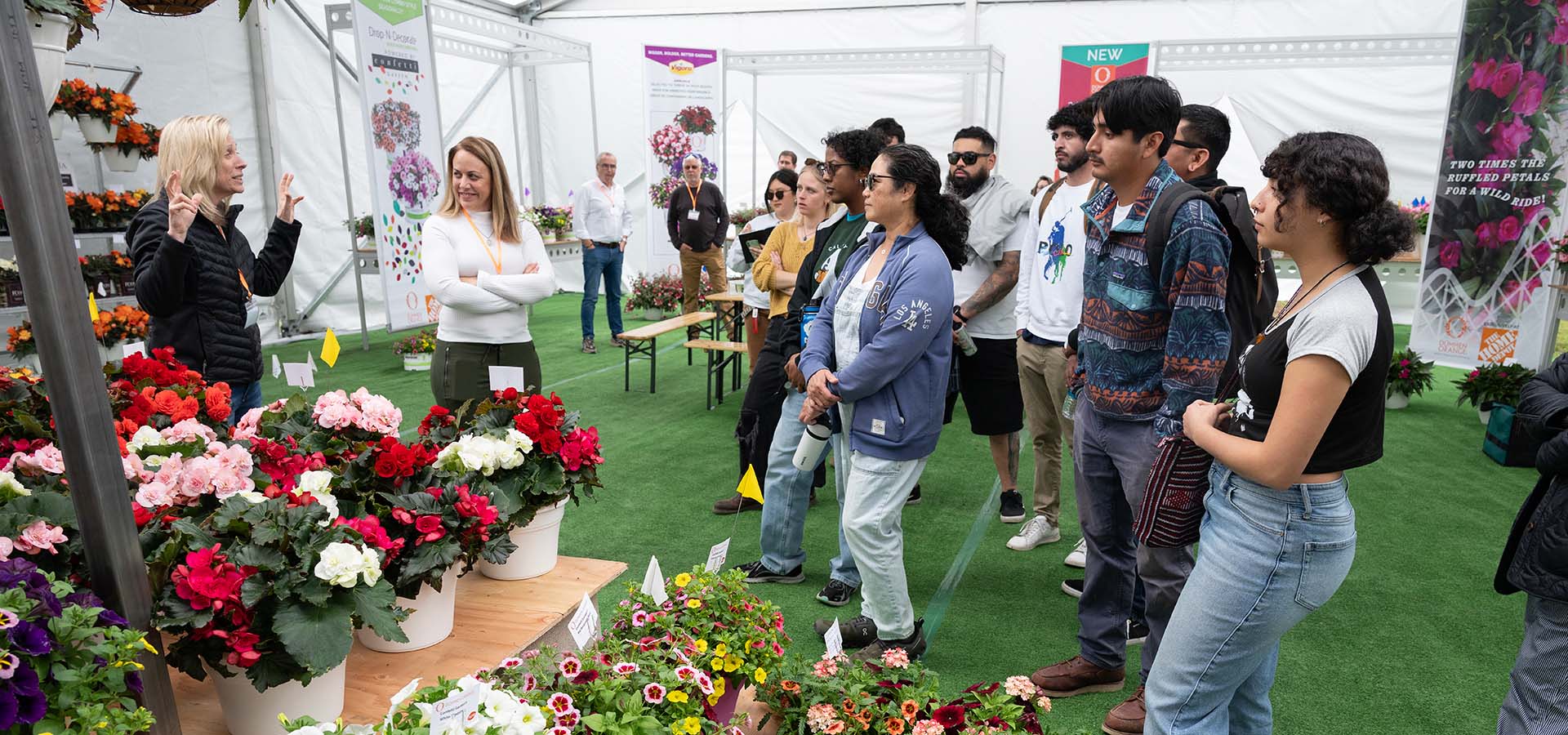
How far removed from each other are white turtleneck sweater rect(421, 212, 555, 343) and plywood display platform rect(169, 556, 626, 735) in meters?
1.13

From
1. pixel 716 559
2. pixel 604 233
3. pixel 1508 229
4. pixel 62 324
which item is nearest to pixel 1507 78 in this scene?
pixel 1508 229

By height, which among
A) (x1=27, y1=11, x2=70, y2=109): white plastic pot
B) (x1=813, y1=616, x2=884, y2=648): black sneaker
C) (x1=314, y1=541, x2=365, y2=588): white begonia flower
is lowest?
(x1=813, y1=616, x2=884, y2=648): black sneaker

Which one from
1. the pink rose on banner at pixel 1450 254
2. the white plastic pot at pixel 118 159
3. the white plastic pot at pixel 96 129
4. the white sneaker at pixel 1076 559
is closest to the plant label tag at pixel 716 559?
the white sneaker at pixel 1076 559

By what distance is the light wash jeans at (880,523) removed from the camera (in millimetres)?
2531

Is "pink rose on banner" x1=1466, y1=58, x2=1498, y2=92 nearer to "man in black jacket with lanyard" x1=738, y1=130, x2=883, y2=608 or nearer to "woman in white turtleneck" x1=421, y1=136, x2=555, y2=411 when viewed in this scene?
"man in black jacket with lanyard" x1=738, y1=130, x2=883, y2=608

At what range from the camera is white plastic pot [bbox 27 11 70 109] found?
1.26 metres

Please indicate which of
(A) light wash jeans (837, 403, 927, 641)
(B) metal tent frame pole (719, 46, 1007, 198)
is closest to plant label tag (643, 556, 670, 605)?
(A) light wash jeans (837, 403, 927, 641)

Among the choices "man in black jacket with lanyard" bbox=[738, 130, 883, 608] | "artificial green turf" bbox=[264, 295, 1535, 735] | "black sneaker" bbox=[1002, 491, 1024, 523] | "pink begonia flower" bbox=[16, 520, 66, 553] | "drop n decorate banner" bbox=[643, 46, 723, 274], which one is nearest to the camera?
"pink begonia flower" bbox=[16, 520, 66, 553]

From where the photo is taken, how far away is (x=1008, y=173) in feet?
36.7

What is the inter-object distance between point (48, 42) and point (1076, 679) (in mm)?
2754

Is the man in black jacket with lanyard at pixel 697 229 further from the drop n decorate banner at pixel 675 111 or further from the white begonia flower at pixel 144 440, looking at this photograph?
the white begonia flower at pixel 144 440

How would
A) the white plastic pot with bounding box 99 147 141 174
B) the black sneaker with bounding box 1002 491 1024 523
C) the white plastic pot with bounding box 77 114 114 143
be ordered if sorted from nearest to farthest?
the black sneaker with bounding box 1002 491 1024 523 → the white plastic pot with bounding box 77 114 114 143 → the white plastic pot with bounding box 99 147 141 174

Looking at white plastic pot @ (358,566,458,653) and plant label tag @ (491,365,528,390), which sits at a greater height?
plant label tag @ (491,365,528,390)

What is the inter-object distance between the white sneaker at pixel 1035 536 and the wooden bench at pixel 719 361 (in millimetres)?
2568
